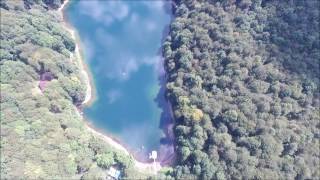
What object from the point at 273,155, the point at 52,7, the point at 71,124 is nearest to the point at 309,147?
the point at 273,155

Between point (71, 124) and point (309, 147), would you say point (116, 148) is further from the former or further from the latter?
point (309, 147)

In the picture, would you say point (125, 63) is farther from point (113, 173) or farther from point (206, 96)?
point (113, 173)

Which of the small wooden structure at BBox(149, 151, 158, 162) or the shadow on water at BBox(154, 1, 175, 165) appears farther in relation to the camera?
the shadow on water at BBox(154, 1, 175, 165)

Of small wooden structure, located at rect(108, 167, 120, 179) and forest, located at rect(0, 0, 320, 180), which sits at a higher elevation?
forest, located at rect(0, 0, 320, 180)

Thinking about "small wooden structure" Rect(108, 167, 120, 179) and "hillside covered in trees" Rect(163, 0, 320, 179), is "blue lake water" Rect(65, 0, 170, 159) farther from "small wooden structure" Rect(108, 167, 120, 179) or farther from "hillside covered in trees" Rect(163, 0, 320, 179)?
"small wooden structure" Rect(108, 167, 120, 179)

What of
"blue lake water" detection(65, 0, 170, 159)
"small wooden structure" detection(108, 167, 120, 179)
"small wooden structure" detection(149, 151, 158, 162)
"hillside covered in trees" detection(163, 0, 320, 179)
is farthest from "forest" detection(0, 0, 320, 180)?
"small wooden structure" detection(149, 151, 158, 162)

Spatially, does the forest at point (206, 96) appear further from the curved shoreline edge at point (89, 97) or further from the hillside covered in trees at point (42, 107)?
the curved shoreline edge at point (89, 97)
